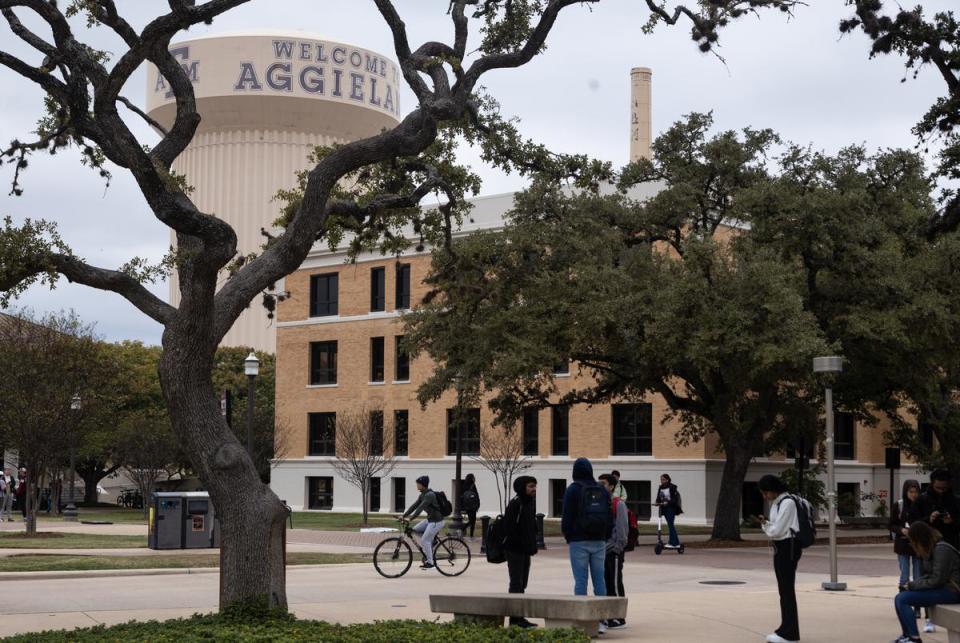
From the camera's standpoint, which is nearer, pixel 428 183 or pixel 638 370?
pixel 428 183

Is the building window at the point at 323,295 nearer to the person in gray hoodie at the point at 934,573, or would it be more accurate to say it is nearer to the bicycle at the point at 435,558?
the bicycle at the point at 435,558

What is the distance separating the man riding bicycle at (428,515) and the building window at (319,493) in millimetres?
40757

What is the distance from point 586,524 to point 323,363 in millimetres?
50420

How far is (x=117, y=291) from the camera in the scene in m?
13.9

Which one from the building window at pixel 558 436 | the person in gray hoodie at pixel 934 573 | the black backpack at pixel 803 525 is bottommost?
the person in gray hoodie at pixel 934 573

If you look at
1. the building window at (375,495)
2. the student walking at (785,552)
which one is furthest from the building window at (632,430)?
the student walking at (785,552)

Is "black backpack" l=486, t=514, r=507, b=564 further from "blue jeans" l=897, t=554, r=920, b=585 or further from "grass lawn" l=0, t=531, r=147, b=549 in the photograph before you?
"grass lawn" l=0, t=531, r=147, b=549

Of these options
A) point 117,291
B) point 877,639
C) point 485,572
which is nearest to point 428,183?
point 117,291

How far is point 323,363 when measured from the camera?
63812mm

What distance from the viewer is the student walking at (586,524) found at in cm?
1415

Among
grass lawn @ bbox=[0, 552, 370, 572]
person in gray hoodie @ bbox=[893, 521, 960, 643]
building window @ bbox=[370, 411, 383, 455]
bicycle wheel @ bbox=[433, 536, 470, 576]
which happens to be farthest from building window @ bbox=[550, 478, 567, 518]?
person in gray hoodie @ bbox=[893, 521, 960, 643]

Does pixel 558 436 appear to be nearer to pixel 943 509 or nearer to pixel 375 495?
pixel 375 495

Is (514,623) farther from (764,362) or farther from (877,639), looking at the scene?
(764,362)

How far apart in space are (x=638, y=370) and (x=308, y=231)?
2061cm
